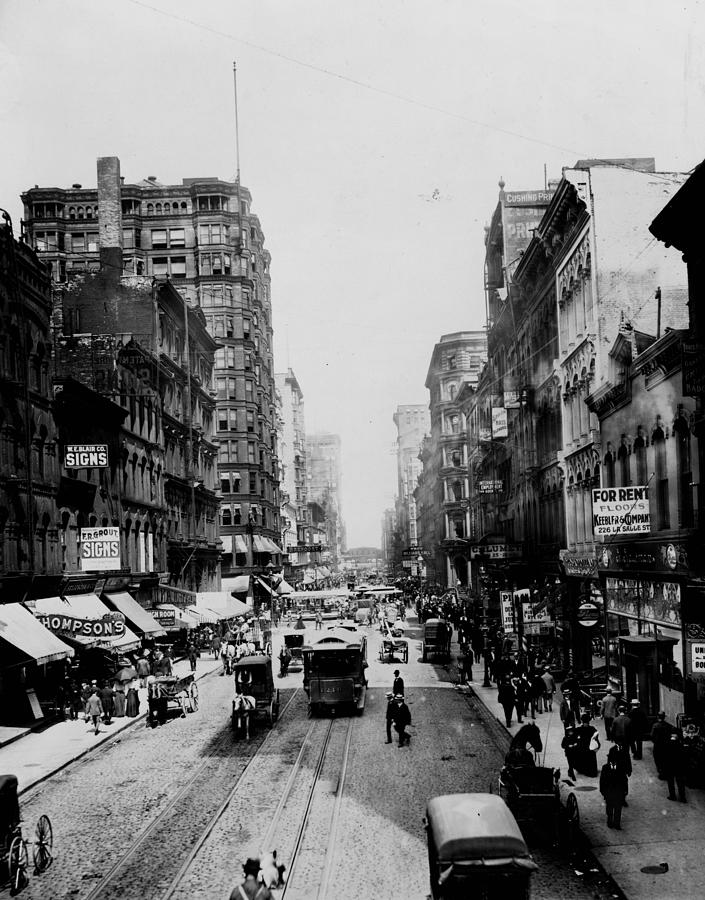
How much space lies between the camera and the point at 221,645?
163 ft

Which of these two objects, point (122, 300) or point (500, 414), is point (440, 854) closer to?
point (500, 414)

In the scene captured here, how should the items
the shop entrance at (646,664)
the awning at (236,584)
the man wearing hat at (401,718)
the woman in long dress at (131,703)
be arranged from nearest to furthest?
the shop entrance at (646,664)
the man wearing hat at (401,718)
the woman in long dress at (131,703)
the awning at (236,584)

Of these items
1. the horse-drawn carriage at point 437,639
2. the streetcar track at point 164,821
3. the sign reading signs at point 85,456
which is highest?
the sign reading signs at point 85,456

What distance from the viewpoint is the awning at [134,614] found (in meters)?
37.4

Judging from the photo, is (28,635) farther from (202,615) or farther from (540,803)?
(202,615)

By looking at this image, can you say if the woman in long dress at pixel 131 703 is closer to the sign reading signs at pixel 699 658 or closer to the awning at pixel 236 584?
the sign reading signs at pixel 699 658

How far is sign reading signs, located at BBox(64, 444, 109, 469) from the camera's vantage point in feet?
112

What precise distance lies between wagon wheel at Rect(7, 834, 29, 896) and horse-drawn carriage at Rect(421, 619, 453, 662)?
1219 inches

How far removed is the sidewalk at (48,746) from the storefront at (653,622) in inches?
574

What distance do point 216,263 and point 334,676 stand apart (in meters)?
58.7

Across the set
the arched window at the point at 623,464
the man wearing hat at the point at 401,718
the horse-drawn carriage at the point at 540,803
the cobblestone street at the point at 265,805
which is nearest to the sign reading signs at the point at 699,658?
the horse-drawn carriage at the point at 540,803

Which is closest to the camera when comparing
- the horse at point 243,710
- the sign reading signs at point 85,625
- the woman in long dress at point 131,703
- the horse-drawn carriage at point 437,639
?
the horse at point 243,710

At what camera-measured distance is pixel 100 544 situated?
115ft

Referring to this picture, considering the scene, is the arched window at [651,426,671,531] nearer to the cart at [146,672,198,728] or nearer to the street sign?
the street sign
